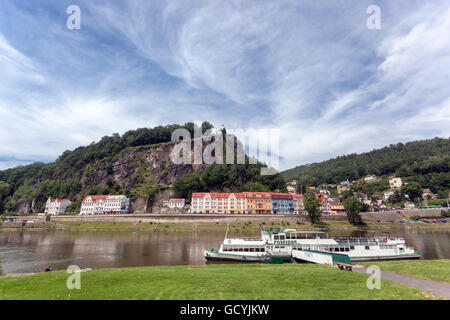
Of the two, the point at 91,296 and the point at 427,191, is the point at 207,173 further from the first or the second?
the point at 427,191

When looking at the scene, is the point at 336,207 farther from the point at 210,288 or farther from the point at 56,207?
the point at 56,207

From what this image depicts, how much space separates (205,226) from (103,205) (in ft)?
218

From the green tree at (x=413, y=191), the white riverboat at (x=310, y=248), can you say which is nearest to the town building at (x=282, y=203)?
the white riverboat at (x=310, y=248)

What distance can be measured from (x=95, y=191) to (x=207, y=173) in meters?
68.6

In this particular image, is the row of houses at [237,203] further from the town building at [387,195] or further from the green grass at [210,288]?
the green grass at [210,288]

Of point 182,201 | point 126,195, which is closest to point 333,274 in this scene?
point 182,201

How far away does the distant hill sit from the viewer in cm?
12900

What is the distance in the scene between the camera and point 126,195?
130375mm

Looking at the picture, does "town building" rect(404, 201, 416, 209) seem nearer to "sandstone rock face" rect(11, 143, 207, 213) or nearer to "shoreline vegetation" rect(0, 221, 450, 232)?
"shoreline vegetation" rect(0, 221, 450, 232)

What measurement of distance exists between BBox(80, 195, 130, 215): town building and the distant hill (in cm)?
736

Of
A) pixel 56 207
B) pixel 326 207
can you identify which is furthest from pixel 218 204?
pixel 56 207

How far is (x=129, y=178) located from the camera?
14638cm

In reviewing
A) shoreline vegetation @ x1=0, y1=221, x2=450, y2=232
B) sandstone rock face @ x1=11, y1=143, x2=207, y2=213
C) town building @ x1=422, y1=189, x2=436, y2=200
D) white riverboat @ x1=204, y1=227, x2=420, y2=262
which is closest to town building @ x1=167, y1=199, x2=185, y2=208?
sandstone rock face @ x1=11, y1=143, x2=207, y2=213

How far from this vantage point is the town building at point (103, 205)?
4685 inches
